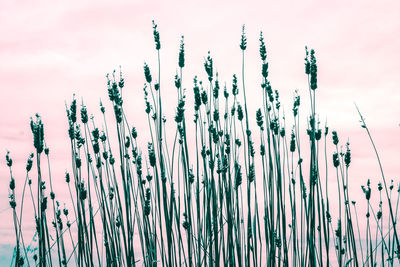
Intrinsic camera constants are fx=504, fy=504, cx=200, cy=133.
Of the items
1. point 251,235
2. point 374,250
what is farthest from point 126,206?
point 374,250

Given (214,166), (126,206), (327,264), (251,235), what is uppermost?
(214,166)

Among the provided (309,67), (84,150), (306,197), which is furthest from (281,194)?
(84,150)

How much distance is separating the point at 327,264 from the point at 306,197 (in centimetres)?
38

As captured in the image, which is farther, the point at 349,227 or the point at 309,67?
the point at 349,227

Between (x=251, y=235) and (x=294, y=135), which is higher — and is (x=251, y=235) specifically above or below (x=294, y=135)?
below

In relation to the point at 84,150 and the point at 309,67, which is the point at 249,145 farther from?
the point at 84,150

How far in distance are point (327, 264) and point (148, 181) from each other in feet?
3.40

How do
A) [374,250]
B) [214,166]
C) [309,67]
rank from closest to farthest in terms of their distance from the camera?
[309,67]
[214,166]
[374,250]

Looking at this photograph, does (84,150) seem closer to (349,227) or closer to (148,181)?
(148,181)

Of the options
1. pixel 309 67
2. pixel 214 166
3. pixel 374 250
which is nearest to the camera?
pixel 309 67

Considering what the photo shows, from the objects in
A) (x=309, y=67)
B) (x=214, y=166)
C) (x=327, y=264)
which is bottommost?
(x=327, y=264)

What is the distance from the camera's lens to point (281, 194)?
8.79 feet

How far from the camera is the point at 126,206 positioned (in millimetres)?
2596

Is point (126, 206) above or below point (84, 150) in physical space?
below
